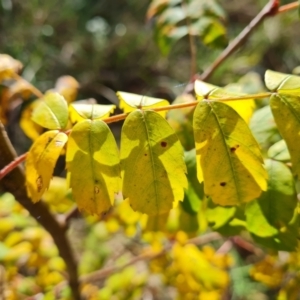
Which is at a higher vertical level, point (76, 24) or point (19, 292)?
point (76, 24)

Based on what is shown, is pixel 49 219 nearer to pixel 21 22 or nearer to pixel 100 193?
pixel 100 193

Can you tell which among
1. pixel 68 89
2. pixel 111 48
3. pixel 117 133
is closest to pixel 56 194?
pixel 68 89

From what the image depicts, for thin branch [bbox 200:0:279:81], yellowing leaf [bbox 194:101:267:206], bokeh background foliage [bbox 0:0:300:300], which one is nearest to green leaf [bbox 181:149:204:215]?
bokeh background foliage [bbox 0:0:300:300]

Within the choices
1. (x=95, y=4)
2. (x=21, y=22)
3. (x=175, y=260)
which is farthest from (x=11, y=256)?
(x=95, y=4)

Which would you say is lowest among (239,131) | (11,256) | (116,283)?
(116,283)

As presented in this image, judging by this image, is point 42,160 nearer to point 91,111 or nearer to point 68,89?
point 91,111

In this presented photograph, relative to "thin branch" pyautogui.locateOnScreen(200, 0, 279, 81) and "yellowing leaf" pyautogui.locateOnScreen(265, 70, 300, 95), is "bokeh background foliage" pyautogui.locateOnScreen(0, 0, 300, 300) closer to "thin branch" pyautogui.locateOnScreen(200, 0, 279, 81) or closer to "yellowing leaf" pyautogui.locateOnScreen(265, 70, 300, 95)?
"thin branch" pyautogui.locateOnScreen(200, 0, 279, 81)

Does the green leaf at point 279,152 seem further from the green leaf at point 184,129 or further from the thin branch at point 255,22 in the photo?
the thin branch at point 255,22

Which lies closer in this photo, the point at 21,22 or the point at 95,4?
the point at 21,22

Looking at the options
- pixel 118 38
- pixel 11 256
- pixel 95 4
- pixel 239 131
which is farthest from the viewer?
pixel 95 4
